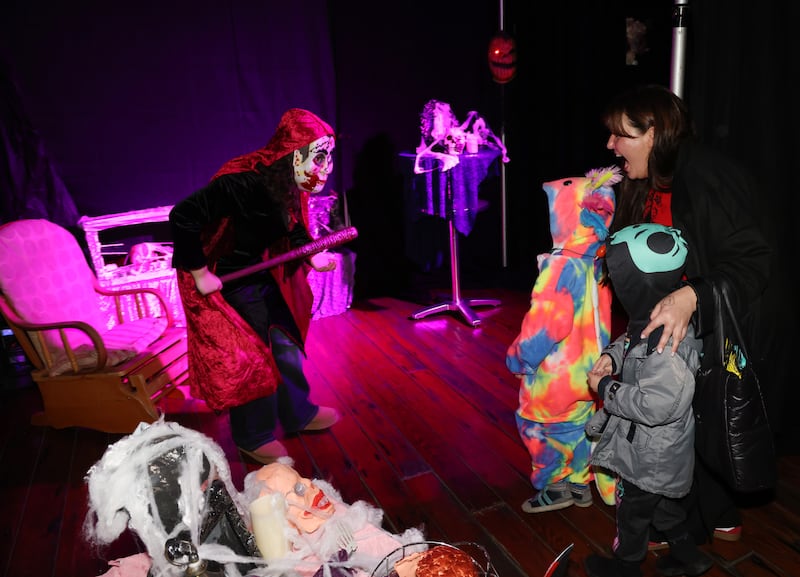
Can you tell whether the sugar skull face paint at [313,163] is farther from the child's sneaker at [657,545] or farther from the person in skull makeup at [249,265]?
the child's sneaker at [657,545]

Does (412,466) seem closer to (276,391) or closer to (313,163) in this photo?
(276,391)

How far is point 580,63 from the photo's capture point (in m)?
4.54

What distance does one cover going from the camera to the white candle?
4.15 feet

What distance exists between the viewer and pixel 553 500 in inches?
83.7

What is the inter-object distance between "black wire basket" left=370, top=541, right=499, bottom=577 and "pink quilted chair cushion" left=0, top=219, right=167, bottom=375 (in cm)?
201

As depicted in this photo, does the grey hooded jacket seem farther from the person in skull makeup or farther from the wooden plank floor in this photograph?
the person in skull makeup

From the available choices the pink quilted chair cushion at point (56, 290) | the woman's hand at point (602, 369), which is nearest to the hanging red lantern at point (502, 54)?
the pink quilted chair cushion at point (56, 290)

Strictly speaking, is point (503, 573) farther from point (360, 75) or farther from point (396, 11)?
point (396, 11)

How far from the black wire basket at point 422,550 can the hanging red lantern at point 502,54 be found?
3599mm

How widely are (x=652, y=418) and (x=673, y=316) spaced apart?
279mm

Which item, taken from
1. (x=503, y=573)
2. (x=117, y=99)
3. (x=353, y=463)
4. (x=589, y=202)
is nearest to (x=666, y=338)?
(x=589, y=202)

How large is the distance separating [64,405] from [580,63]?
4.26 metres

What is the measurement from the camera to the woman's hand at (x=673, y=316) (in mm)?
1478

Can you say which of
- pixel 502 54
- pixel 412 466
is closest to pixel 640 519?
pixel 412 466
